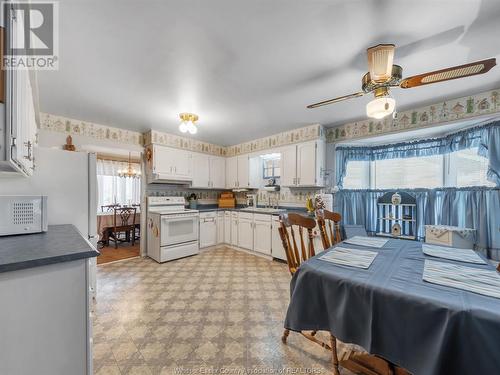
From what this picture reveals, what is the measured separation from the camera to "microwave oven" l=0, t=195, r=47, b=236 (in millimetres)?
1388

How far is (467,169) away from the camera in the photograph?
2.84m

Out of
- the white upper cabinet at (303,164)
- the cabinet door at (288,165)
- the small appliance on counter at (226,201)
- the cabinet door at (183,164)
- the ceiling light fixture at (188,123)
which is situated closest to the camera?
the ceiling light fixture at (188,123)

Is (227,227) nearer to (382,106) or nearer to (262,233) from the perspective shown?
(262,233)

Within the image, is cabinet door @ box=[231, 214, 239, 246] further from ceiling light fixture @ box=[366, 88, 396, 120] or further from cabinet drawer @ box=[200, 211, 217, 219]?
ceiling light fixture @ box=[366, 88, 396, 120]

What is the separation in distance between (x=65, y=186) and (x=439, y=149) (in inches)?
185

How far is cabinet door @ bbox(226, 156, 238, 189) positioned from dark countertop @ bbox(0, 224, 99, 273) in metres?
3.75

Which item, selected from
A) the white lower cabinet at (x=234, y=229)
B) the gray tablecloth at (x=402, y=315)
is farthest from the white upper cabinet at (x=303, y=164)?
the gray tablecloth at (x=402, y=315)

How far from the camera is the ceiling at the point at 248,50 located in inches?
53.3

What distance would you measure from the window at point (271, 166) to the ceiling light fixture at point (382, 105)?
9.67ft

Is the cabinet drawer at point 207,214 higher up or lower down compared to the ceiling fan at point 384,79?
lower down

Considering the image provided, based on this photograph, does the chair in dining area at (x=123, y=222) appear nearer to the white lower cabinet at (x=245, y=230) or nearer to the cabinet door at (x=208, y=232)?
the cabinet door at (x=208, y=232)

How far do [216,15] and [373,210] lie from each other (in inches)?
140

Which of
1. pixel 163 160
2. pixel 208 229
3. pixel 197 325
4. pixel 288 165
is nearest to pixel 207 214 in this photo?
pixel 208 229

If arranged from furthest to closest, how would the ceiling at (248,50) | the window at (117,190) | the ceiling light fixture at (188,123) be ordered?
the window at (117,190) → the ceiling light fixture at (188,123) → the ceiling at (248,50)
